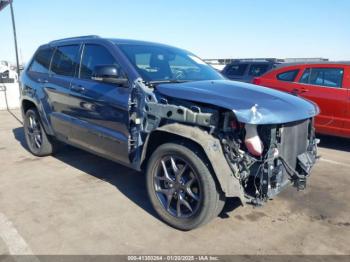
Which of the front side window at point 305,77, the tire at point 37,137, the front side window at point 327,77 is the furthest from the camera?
the front side window at point 305,77

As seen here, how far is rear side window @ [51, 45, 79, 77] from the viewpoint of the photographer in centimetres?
486

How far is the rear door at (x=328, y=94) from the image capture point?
6.56m

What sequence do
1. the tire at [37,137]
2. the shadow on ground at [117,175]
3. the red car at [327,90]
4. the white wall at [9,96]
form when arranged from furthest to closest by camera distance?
1. the white wall at [9,96]
2. the red car at [327,90]
3. the tire at [37,137]
4. the shadow on ground at [117,175]

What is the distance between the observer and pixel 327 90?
6758 millimetres

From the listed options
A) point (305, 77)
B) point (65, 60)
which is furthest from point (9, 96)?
point (305, 77)

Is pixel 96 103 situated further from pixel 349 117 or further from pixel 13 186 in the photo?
pixel 349 117

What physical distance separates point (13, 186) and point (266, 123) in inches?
140

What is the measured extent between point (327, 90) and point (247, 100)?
13.8 feet

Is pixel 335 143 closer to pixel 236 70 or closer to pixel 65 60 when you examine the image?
pixel 236 70

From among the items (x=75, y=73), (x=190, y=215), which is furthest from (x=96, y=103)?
(x=190, y=215)

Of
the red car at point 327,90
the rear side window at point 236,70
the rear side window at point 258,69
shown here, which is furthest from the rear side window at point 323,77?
the rear side window at point 236,70

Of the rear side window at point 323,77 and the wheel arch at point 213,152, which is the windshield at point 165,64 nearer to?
the wheel arch at point 213,152

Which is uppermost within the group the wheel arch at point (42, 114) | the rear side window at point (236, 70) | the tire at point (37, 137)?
the rear side window at point (236, 70)

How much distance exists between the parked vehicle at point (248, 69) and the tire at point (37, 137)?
640 centimetres
